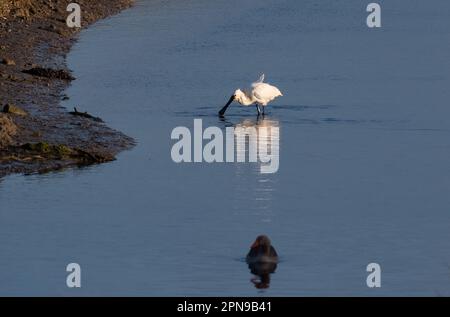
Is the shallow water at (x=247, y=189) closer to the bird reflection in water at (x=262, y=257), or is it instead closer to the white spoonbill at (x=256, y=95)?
the bird reflection in water at (x=262, y=257)

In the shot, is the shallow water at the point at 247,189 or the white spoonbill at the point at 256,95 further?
the white spoonbill at the point at 256,95

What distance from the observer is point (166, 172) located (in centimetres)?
2455

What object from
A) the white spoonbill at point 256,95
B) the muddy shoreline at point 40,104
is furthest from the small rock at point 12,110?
the white spoonbill at point 256,95

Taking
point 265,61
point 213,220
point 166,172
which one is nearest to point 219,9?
point 265,61

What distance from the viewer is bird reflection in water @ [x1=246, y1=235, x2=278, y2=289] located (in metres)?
18.2

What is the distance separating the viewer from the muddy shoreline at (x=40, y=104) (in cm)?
2519

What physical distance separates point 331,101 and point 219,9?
903 inches

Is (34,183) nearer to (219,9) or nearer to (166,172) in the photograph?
(166,172)

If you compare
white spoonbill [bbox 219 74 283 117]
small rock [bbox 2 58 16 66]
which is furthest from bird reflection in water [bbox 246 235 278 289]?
small rock [bbox 2 58 16 66]

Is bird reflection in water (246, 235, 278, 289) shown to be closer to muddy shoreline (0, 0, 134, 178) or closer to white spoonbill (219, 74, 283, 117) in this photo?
muddy shoreline (0, 0, 134, 178)

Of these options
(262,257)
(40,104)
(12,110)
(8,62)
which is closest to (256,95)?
(40,104)

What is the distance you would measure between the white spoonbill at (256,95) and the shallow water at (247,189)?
345 mm

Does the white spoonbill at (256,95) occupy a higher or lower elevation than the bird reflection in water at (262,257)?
higher

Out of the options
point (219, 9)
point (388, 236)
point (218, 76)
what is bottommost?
point (388, 236)
